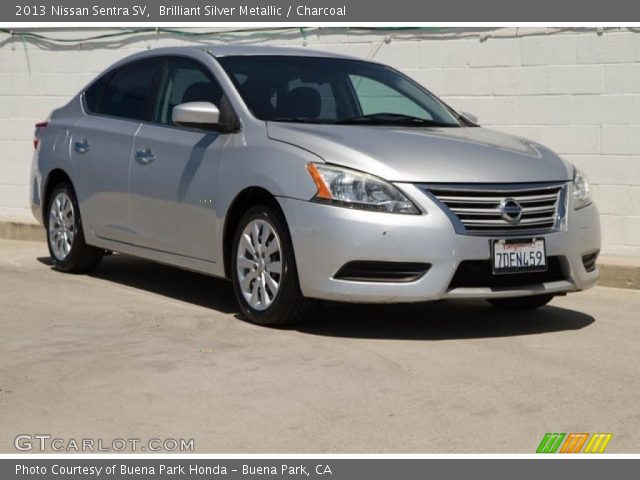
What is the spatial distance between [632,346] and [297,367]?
6.53 feet

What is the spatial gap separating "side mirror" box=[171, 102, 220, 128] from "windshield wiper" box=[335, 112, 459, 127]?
2.38ft

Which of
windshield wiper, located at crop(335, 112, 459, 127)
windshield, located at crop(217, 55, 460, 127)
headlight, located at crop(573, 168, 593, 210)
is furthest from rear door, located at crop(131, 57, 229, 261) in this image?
headlight, located at crop(573, 168, 593, 210)

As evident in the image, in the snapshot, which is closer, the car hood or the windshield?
the car hood

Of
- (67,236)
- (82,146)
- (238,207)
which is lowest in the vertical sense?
(67,236)

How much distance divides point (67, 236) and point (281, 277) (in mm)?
2807

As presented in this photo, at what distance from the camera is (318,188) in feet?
22.9

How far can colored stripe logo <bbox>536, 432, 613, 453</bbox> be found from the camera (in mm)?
5031

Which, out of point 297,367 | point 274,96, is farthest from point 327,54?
point 297,367

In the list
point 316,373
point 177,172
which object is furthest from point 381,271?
point 177,172

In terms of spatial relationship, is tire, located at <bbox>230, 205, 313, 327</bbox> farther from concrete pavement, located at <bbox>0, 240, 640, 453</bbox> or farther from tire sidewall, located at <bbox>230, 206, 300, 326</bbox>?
concrete pavement, located at <bbox>0, 240, 640, 453</bbox>

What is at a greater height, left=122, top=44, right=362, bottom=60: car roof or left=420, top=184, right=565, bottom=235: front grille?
left=122, top=44, right=362, bottom=60: car roof

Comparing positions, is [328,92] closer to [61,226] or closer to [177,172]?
[177,172]

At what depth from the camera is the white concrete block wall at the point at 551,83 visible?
1027cm

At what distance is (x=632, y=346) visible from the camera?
7195mm
